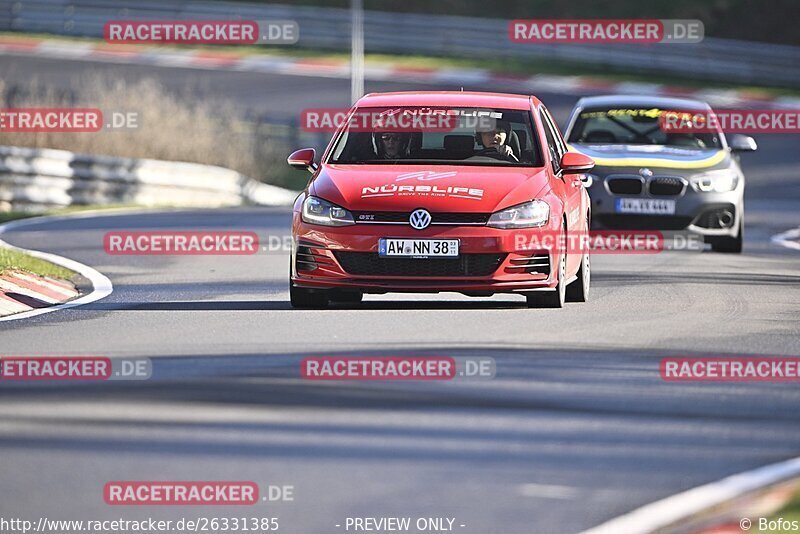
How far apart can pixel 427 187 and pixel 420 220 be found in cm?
36

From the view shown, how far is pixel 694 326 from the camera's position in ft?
41.7

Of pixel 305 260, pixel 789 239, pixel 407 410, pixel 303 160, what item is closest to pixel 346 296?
pixel 305 260

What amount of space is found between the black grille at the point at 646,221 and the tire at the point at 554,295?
213 inches

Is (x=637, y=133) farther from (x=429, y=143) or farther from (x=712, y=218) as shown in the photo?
(x=429, y=143)

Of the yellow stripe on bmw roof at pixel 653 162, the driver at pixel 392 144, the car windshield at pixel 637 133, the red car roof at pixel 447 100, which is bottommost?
the yellow stripe on bmw roof at pixel 653 162

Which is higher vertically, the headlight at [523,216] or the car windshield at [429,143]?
the car windshield at [429,143]

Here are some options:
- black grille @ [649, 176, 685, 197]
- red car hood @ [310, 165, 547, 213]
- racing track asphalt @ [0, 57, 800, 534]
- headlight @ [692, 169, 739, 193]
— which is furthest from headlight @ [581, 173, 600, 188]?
red car hood @ [310, 165, 547, 213]

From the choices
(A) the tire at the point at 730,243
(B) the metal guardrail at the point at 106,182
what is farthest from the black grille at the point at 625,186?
(B) the metal guardrail at the point at 106,182

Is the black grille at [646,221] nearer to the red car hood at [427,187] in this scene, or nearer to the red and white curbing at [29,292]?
the red car hood at [427,187]

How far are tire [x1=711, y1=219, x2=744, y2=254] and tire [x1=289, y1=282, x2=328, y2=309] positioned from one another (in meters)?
6.73

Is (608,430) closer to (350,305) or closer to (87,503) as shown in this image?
(87,503)

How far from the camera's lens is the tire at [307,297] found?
13.3 meters

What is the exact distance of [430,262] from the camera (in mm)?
12648

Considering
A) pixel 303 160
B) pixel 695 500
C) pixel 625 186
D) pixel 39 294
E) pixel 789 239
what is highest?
pixel 303 160
